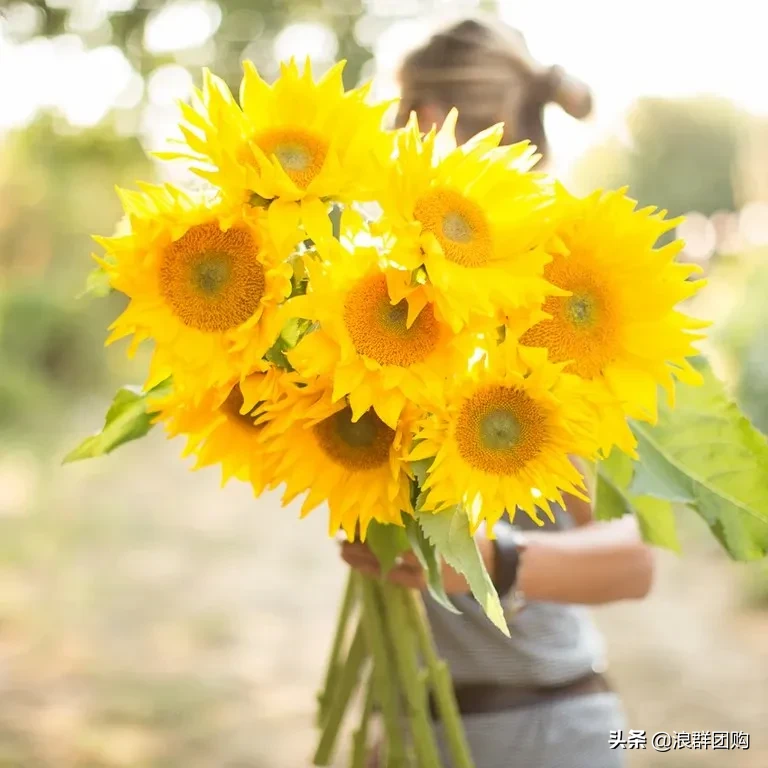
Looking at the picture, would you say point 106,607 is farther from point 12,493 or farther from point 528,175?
point 528,175

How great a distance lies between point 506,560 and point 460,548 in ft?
0.80

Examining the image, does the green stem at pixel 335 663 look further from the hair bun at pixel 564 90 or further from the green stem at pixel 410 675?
the hair bun at pixel 564 90

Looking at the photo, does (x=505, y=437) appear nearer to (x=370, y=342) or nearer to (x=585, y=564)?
(x=370, y=342)

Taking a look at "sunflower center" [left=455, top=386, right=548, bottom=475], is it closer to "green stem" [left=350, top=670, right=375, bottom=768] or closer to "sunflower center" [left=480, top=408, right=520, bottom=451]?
"sunflower center" [left=480, top=408, right=520, bottom=451]

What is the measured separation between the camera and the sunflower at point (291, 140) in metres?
0.53

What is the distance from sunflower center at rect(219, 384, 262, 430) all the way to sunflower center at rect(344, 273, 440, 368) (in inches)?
4.0

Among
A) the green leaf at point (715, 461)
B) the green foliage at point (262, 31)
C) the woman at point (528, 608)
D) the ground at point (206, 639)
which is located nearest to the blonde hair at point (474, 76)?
the woman at point (528, 608)

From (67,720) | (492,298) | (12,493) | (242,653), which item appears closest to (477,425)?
(492,298)

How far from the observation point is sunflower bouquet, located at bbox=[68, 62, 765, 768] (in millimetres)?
527

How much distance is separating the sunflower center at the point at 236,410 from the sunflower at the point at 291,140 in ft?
0.42

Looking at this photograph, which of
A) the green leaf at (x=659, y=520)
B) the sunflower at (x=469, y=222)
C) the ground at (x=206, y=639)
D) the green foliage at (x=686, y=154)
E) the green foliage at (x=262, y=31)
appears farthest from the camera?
the green foliage at (x=686, y=154)

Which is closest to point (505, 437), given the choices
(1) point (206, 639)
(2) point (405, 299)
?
(2) point (405, 299)

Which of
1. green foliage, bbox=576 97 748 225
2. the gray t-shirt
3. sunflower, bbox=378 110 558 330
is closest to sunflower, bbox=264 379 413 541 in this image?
sunflower, bbox=378 110 558 330

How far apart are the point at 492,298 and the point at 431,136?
0.10 metres
